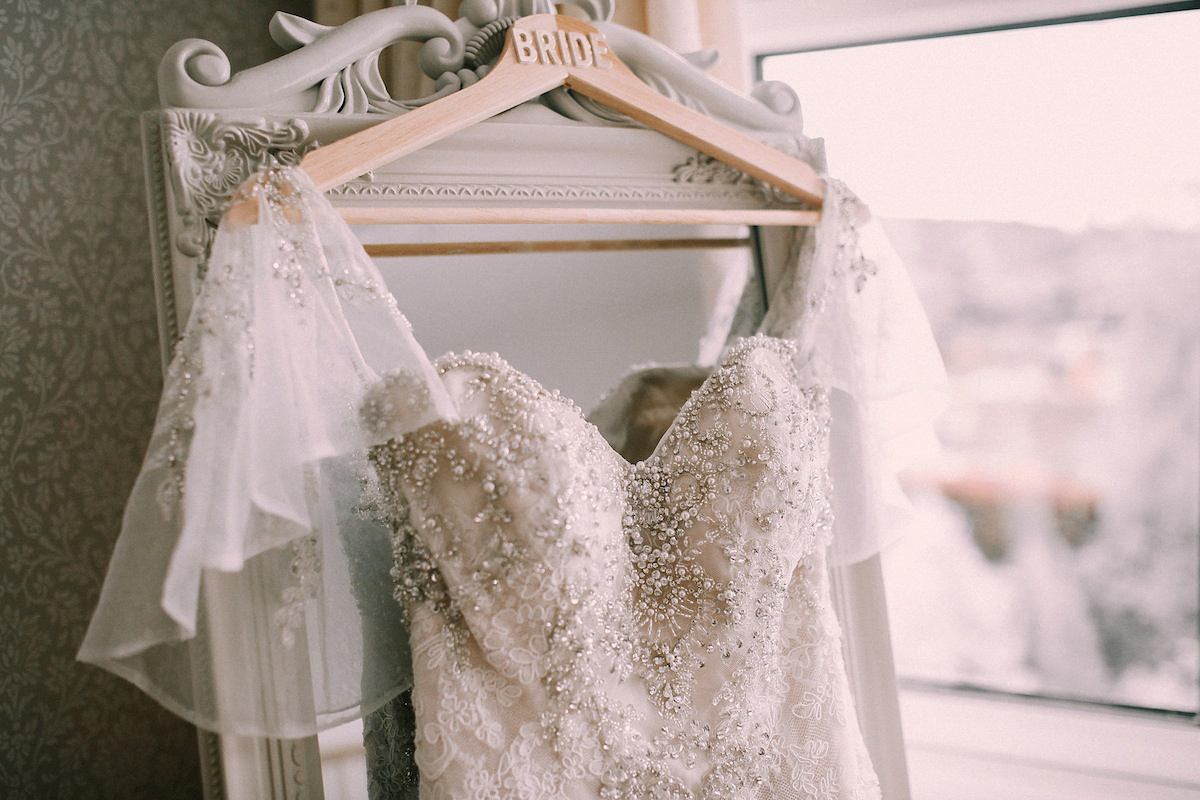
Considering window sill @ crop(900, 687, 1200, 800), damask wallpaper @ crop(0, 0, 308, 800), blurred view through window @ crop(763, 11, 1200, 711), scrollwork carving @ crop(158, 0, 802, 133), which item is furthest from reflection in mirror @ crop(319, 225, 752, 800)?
window sill @ crop(900, 687, 1200, 800)

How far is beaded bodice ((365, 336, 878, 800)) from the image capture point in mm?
772

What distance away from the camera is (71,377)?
1169 mm

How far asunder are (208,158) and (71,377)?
53cm

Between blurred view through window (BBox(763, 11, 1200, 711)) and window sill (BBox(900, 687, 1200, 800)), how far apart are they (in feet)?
0.20

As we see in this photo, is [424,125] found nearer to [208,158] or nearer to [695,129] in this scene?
[208,158]

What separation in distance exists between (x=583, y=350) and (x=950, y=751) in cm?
111

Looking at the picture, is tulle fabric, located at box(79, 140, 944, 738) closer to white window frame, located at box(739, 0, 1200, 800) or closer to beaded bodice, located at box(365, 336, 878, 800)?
beaded bodice, located at box(365, 336, 878, 800)

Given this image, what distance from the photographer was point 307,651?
0.81 m

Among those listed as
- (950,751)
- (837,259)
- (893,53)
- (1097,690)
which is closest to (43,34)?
(837,259)

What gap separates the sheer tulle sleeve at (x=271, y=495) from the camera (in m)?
0.68

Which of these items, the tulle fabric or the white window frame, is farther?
the white window frame

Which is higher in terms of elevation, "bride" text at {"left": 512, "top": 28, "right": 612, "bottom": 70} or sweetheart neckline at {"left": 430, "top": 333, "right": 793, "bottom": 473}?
"bride" text at {"left": 512, "top": 28, "right": 612, "bottom": 70}

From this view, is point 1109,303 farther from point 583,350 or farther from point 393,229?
point 393,229

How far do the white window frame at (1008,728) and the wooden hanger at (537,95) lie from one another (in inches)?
17.8
